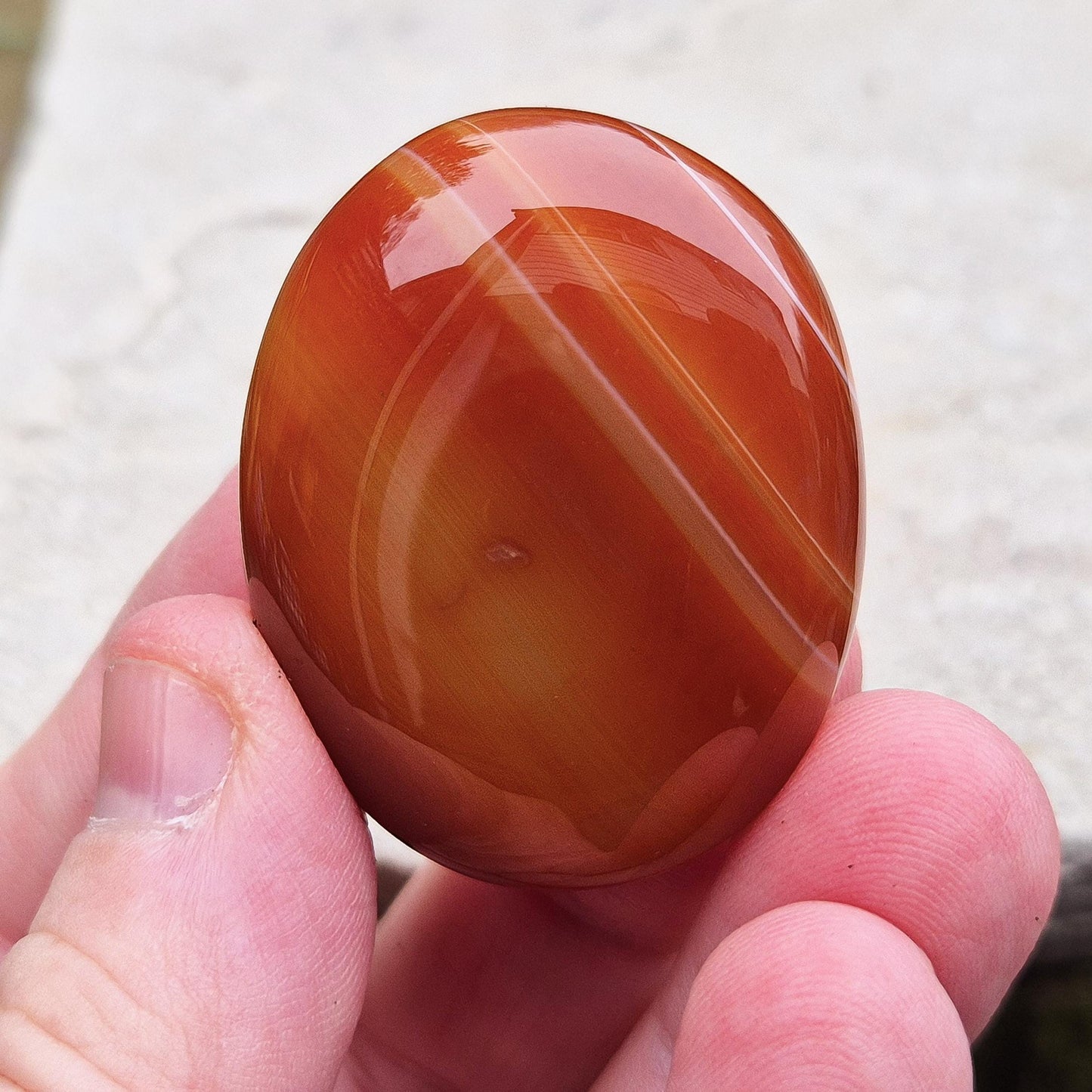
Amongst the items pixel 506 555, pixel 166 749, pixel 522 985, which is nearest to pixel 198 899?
pixel 166 749

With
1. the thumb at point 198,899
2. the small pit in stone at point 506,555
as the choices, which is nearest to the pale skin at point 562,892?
the thumb at point 198,899

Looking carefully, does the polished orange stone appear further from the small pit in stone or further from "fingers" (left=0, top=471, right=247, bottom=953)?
"fingers" (left=0, top=471, right=247, bottom=953)


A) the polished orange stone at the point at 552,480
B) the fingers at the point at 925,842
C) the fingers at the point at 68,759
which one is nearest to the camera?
the polished orange stone at the point at 552,480

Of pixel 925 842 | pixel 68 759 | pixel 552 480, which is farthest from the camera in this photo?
pixel 68 759

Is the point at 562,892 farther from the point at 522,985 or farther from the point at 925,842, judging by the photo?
the point at 925,842

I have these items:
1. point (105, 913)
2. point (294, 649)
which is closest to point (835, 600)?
point (294, 649)

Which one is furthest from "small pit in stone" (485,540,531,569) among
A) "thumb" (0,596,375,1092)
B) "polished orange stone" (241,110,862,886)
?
"thumb" (0,596,375,1092)

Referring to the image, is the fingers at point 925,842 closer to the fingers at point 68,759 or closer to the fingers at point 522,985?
the fingers at point 522,985
